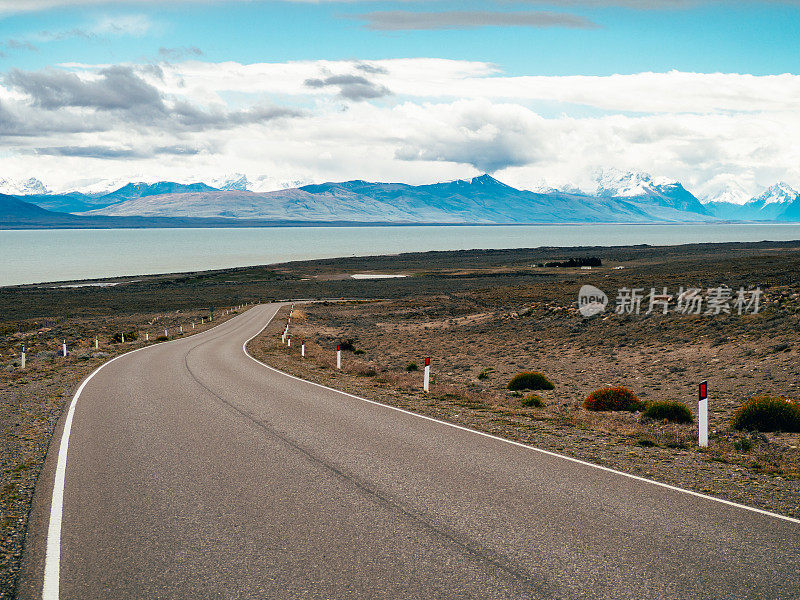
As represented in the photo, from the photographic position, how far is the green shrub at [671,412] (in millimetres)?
15109

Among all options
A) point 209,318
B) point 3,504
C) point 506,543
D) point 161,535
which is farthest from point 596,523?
point 209,318

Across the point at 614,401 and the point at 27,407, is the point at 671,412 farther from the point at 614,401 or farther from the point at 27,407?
the point at 27,407

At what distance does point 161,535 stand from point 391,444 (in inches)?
193

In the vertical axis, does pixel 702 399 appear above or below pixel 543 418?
above

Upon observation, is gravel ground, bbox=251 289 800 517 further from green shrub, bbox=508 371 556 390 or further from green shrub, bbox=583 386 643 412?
green shrub, bbox=583 386 643 412

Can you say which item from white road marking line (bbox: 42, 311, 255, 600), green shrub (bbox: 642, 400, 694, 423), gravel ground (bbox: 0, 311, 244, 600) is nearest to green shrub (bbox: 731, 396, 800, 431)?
green shrub (bbox: 642, 400, 694, 423)

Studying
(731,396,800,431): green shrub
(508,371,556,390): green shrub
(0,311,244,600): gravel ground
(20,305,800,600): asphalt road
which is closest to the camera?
(20,305,800,600): asphalt road

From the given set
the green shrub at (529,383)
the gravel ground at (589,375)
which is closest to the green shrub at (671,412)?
the gravel ground at (589,375)

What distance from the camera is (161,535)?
23.1 ft

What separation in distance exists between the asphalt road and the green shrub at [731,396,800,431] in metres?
6.02

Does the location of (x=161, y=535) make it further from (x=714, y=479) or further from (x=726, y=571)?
(x=714, y=479)

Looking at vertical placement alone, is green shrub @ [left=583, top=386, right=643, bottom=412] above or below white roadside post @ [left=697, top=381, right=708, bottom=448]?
below

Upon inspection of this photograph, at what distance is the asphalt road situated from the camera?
584 cm

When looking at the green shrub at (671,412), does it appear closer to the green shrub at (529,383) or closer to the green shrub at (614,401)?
the green shrub at (614,401)
